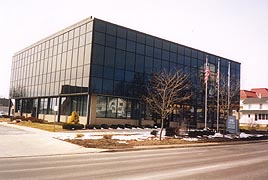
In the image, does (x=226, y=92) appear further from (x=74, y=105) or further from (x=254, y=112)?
(x=254, y=112)

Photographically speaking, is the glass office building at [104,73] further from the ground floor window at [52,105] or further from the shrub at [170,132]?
the shrub at [170,132]

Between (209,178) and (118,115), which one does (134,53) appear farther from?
(209,178)

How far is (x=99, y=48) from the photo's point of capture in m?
37.8

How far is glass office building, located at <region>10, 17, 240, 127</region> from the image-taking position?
3784 cm

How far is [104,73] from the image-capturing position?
3800 cm

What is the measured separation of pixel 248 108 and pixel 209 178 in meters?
78.2

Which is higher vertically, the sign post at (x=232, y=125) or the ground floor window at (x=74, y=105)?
the ground floor window at (x=74, y=105)

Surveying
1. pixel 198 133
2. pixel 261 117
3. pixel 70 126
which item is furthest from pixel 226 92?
pixel 261 117

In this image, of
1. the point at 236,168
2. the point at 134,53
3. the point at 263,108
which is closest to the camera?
the point at 236,168

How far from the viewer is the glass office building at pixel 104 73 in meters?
37.8

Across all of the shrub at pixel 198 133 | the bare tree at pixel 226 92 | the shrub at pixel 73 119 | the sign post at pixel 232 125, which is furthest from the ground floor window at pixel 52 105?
the bare tree at pixel 226 92

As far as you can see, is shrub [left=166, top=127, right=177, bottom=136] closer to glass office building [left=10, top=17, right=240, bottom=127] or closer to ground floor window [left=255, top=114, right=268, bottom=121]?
glass office building [left=10, top=17, right=240, bottom=127]

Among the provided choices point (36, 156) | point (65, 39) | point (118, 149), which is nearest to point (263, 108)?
point (65, 39)

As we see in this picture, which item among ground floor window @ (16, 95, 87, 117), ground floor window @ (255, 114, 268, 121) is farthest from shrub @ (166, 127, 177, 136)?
ground floor window @ (255, 114, 268, 121)
